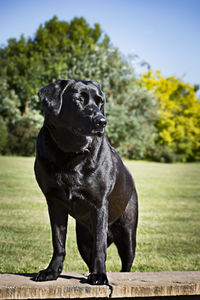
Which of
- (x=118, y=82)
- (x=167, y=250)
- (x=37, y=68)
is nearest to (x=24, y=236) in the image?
(x=167, y=250)

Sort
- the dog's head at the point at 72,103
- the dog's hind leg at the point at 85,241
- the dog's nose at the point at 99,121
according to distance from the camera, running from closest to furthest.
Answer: the dog's nose at the point at 99,121
the dog's head at the point at 72,103
the dog's hind leg at the point at 85,241

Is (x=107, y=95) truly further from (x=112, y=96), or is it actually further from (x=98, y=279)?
(x=98, y=279)

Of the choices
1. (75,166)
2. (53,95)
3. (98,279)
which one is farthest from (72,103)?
(98,279)

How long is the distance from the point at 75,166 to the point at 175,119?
1223 inches

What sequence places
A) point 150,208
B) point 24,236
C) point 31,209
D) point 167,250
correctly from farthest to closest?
point 150,208 < point 31,209 < point 24,236 < point 167,250

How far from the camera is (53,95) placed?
253 centimetres

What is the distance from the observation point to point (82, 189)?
8.21 ft

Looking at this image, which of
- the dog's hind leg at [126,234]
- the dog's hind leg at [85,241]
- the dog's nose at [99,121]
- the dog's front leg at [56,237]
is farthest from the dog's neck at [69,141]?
the dog's hind leg at [126,234]

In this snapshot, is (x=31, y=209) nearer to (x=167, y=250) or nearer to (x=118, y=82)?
(x=167, y=250)

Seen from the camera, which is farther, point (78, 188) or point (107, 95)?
point (107, 95)

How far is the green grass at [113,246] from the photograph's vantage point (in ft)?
14.8

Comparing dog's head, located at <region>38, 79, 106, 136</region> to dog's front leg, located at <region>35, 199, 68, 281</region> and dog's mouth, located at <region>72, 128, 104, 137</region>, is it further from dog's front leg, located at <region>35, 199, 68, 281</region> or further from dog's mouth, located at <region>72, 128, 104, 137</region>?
dog's front leg, located at <region>35, 199, 68, 281</region>

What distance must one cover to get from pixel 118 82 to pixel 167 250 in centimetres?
2023

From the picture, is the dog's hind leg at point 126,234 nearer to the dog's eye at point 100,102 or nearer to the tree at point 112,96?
the dog's eye at point 100,102
